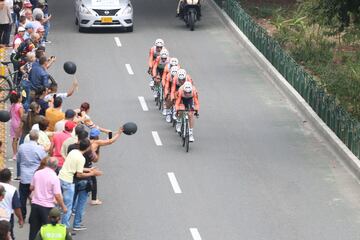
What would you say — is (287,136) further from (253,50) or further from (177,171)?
(253,50)

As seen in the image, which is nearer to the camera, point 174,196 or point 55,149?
point 55,149

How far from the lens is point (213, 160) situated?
31.0 meters

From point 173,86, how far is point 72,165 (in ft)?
27.5

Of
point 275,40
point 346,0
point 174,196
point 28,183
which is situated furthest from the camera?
point 275,40

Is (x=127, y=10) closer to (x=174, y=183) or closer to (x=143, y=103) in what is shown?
(x=143, y=103)

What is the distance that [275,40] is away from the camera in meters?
41.9

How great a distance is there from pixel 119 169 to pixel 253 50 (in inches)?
506

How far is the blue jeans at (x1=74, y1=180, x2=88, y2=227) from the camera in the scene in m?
25.1

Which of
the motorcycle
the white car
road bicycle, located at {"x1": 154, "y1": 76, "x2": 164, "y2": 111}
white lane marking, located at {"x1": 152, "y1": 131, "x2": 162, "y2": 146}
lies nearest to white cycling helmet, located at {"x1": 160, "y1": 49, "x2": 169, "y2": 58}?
road bicycle, located at {"x1": 154, "y1": 76, "x2": 164, "y2": 111}

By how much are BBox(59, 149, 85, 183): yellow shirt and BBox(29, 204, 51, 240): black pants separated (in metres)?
1.15

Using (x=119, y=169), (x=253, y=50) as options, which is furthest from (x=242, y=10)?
(x=119, y=169)

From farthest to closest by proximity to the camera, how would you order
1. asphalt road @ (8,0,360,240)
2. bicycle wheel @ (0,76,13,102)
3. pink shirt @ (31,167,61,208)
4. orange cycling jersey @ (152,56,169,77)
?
1. bicycle wheel @ (0,76,13,102)
2. orange cycling jersey @ (152,56,169,77)
3. asphalt road @ (8,0,360,240)
4. pink shirt @ (31,167,61,208)

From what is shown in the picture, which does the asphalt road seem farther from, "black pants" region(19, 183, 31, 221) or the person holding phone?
"black pants" region(19, 183, 31, 221)

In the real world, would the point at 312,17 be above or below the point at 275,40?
above
